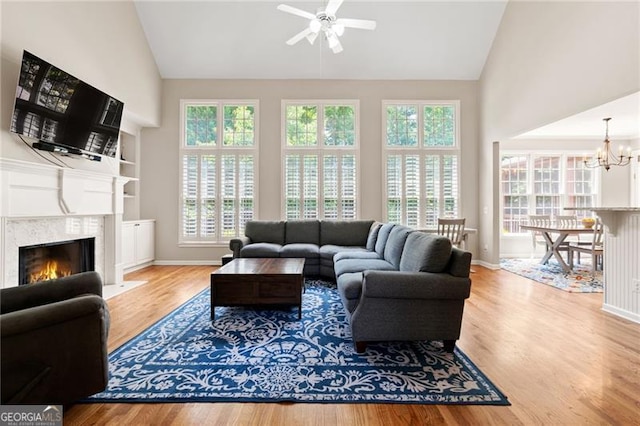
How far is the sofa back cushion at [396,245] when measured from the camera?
3293mm

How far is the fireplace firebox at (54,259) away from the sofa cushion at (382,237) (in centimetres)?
412

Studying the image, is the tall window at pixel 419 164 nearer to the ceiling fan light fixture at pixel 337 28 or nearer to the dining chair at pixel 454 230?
the dining chair at pixel 454 230

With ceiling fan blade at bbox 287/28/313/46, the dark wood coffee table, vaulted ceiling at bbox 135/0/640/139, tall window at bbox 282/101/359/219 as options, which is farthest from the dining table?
ceiling fan blade at bbox 287/28/313/46

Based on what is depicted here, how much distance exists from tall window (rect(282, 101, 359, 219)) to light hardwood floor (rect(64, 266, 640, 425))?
2926mm

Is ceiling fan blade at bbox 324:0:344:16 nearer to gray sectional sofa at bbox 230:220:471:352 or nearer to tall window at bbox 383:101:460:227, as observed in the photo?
gray sectional sofa at bbox 230:220:471:352

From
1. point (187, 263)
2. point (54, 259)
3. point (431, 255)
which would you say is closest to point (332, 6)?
point (431, 255)

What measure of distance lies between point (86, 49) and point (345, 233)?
186 inches

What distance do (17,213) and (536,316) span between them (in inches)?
219

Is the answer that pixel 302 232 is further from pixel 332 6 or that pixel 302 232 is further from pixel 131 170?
pixel 131 170

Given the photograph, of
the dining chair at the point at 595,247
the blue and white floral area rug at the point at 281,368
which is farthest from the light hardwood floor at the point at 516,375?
the dining chair at the point at 595,247

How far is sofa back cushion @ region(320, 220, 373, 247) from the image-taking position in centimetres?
536

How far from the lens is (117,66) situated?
4.75 metres

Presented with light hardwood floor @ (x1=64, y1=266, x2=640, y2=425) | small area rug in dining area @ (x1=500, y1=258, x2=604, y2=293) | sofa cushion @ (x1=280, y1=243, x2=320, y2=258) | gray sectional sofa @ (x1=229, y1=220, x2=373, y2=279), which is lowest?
light hardwood floor @ (x1=64, y1=266, x2=640, y2=425)

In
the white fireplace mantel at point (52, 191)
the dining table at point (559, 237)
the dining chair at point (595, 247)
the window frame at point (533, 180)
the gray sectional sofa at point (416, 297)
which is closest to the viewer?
the gray sectional sofa at point (416, 297)
